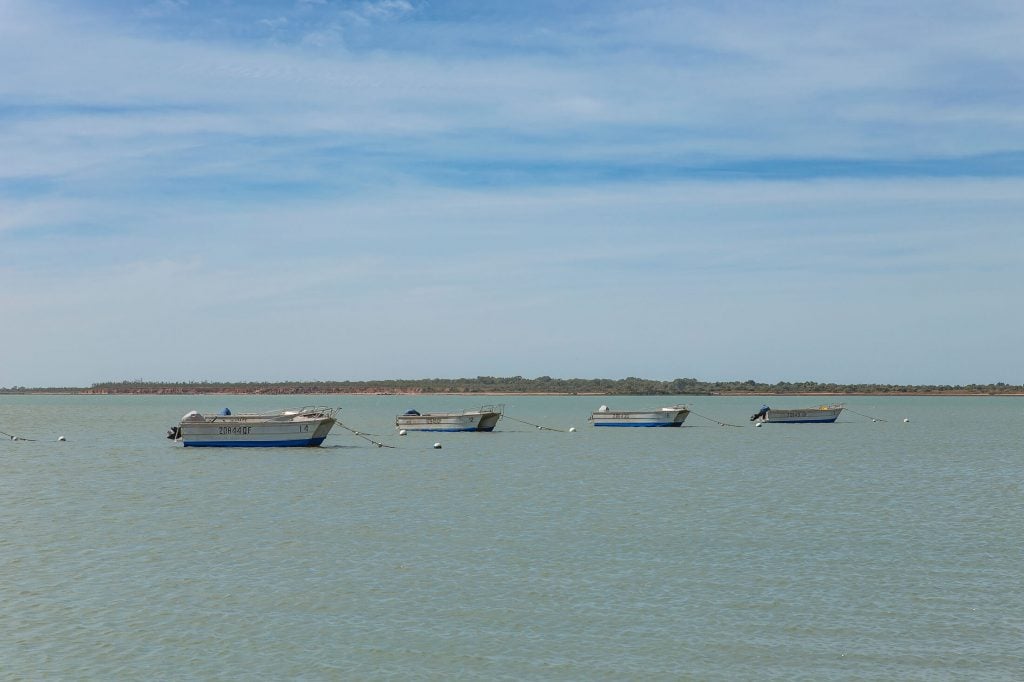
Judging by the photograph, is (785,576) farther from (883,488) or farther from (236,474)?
(236,474)

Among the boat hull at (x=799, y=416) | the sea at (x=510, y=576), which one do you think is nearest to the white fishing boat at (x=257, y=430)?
the sea at (x=510, y=576)

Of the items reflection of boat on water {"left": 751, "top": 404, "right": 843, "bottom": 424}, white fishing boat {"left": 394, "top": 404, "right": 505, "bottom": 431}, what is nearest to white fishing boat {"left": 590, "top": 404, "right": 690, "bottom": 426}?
reflection of boat on water {"left": 751, "top": 404, "right": 843, "bottom": 424}

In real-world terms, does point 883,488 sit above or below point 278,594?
above

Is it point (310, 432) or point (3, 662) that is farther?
point (310, 432)

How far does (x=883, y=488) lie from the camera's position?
46.3 m

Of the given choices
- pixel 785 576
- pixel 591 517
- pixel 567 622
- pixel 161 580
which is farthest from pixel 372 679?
pixel 591 517

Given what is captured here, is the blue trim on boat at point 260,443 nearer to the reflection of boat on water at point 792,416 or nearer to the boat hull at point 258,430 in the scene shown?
the boat hull at point 258,430

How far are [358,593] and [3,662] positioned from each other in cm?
769

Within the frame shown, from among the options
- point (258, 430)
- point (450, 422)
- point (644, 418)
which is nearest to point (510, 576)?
point (258, 430)

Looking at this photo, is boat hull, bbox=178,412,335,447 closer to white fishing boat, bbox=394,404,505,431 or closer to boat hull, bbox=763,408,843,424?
white fishing boat, bbox=394,404,505,431

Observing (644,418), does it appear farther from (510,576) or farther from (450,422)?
(510,576)

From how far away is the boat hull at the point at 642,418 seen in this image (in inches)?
4011

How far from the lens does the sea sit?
1823 cm

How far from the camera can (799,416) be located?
375 feet
